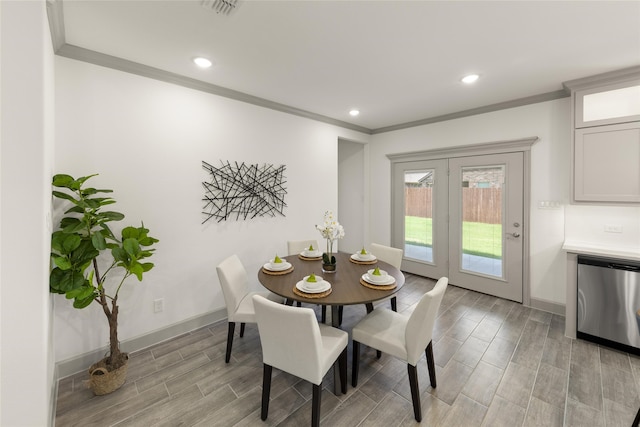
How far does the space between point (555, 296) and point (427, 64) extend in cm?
314

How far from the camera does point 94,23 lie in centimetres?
183

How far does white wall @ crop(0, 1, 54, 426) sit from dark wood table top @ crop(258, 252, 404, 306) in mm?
1257

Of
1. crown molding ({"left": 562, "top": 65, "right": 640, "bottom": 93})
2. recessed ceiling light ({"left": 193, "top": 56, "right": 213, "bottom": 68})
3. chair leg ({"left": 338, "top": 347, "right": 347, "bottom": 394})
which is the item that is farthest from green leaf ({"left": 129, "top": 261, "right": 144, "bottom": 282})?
crown molding ({"left": 562, "top": 65, "right": 640, "bottom": 93})

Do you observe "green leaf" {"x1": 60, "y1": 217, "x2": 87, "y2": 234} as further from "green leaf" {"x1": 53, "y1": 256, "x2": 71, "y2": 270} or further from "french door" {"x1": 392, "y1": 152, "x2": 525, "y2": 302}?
"french door" {"x1": 392, "y1": 152, "x2": 525, "y2": 302}

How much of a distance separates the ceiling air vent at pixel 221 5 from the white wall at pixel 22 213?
82 cm

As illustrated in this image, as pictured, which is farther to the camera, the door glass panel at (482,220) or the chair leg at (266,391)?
the door glass panel at (482,220)

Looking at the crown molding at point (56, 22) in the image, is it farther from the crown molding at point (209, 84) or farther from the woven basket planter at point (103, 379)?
the woven basket planter at point (103, 379)

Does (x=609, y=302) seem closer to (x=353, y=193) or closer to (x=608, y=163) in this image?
(x=608, y=163)

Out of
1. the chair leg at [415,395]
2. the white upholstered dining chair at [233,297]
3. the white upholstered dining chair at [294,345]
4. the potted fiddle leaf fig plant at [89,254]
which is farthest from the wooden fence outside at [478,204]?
the potted fiddle leaf fig plant at [89,254]

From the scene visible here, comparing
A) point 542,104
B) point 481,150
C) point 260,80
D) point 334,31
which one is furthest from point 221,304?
point 542,104

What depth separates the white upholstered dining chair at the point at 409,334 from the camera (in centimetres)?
162

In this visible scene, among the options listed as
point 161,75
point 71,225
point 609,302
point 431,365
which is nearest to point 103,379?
point 71,225

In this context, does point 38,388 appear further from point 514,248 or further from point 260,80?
point 514,248

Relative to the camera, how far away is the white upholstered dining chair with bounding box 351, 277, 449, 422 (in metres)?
1.62
